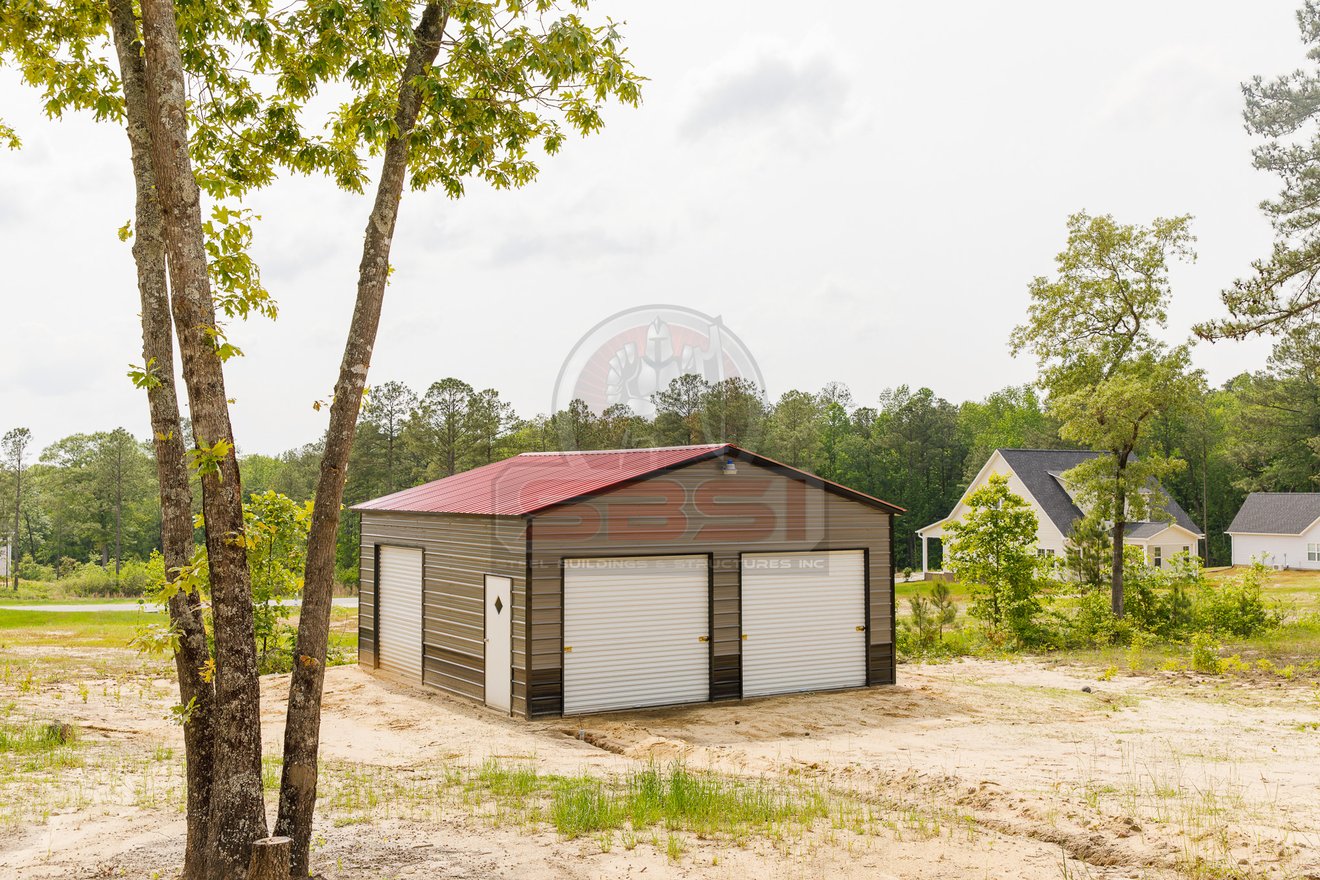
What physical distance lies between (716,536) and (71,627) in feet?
76.8

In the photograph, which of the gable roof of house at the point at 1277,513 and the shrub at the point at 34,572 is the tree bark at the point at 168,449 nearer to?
the gable roof of house at the point at 1277,513

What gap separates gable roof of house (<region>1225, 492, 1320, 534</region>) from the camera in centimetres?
4691

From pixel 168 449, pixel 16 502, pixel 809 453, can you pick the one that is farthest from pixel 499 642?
pixel 16 502

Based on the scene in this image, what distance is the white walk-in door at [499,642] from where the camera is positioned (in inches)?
541

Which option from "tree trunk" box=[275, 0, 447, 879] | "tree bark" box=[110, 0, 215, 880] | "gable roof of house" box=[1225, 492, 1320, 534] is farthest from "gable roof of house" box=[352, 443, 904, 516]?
"gable roof of house" box=[1225, 492, 1320, 534]

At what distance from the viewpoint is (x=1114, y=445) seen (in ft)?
75.7

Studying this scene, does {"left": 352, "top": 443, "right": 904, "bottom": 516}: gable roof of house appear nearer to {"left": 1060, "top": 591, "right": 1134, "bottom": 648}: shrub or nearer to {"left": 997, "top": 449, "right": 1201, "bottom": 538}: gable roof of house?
{"left": 1060, "top": 591, "right": 1134, "bottom": 648}: shrub

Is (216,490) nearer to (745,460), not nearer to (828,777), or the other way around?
(828,777)

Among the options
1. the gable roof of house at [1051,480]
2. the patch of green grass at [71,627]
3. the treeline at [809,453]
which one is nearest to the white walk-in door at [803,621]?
the patch of green grass at [71,627]

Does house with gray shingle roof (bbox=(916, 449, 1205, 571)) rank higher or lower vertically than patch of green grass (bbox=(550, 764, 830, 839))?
higher

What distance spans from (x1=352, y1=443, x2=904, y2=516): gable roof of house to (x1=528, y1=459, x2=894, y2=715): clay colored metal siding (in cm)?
15

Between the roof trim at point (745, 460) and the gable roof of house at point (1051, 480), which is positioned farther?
the gable roof of house at point (1051, 480)

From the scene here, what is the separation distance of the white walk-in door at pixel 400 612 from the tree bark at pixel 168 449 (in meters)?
9.86

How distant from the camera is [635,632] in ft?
47.2
